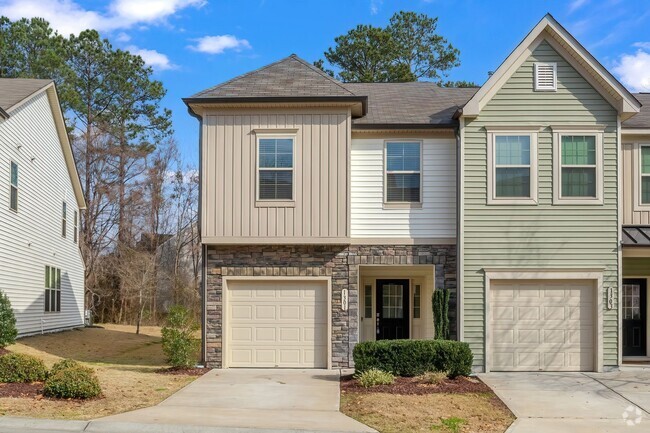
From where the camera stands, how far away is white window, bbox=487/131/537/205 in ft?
53.0

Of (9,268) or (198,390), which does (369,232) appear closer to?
(198,390)

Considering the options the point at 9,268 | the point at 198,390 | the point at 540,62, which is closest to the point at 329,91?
the point at 540,62

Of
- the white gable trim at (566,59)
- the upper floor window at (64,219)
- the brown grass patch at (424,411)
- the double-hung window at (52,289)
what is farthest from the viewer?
the upper floor window at (64,219)

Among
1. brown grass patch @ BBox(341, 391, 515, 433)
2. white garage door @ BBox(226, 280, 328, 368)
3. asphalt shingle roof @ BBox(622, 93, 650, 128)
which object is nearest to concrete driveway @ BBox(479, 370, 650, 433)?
brown grass patch @ BBox(341, 391, 515, 433)

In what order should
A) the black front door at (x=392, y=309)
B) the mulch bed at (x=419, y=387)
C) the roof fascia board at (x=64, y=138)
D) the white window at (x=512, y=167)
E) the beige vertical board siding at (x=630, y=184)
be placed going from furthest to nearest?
the roof fascia board at (x=64, y=138), the black front door at (x=392, y=309), the beige vertical board siding at (x=630, y=184), the white window at (x=512, y=167), the mulch bed at (x=419, y=387)

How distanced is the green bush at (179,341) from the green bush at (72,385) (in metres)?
3.74

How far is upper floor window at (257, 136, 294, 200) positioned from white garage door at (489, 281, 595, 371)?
5197mm

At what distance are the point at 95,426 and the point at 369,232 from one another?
828 centimetres

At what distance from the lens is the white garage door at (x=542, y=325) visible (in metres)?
16.1

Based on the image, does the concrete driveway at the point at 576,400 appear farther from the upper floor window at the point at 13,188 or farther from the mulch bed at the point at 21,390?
the upper floor window at the point at 13,188

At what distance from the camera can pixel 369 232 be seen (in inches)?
653

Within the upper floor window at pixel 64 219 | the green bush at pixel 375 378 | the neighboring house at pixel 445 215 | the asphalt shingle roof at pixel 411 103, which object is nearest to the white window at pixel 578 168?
the neighboring house at pixel 445 215

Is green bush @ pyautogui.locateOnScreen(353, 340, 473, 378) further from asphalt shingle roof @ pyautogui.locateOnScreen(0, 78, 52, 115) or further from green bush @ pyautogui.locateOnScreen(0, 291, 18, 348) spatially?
asphalt shingle roof @ pyautogui.locateOnScreen(0, 78, 52, 115)

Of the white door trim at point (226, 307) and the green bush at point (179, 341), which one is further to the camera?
the white door trim at point (226, 307)
